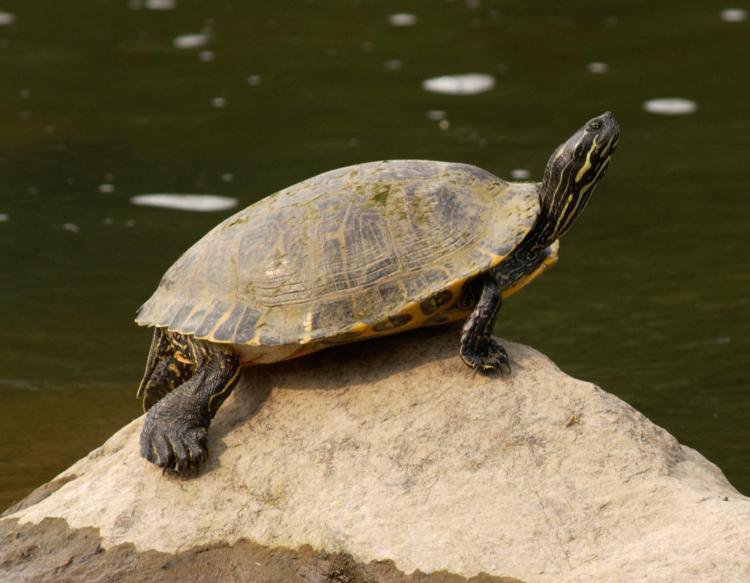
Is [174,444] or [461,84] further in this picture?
[461,84]

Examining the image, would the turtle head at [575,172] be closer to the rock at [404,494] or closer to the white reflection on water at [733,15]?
the rock at [404,494]

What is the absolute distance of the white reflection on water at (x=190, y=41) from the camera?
50.2ft

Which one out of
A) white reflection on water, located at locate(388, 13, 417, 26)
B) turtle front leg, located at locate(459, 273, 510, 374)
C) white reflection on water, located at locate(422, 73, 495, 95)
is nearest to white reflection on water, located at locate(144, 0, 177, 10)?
white reflection on water, located at locate(388, 13, 417, 26)

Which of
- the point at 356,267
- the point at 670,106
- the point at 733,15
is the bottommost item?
the point at 733,15

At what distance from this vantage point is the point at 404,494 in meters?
4.68

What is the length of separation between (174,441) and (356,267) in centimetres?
103

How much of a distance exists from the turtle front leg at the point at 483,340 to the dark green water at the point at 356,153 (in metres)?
2.02

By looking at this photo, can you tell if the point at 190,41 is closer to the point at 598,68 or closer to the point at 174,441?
the point at 598,68

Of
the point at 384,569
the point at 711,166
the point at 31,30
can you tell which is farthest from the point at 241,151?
the point at 384,569

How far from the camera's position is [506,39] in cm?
1470

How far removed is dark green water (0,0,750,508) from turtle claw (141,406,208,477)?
164cm

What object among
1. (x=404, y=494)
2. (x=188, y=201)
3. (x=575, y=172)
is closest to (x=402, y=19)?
(x=188, y=201)

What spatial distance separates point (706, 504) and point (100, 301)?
5494 millimetres

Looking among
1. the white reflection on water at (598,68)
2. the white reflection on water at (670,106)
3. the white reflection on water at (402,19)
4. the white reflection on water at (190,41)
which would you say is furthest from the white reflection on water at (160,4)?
the white reflection on water at (670,106)
